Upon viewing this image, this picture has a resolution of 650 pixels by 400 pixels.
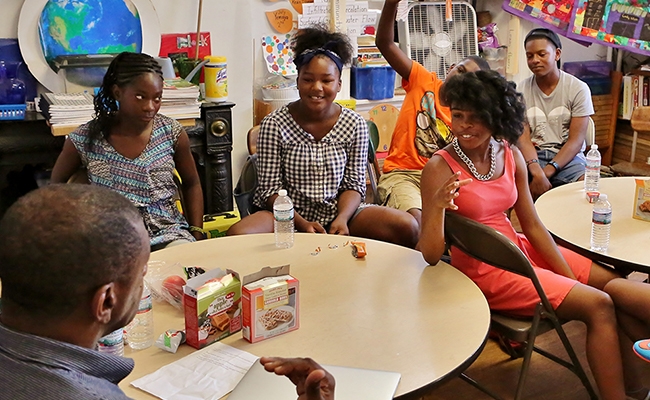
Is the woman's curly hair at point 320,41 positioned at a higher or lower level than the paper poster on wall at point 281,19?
lower

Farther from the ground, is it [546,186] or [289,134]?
[289,134]

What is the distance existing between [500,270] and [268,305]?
34.4 inches

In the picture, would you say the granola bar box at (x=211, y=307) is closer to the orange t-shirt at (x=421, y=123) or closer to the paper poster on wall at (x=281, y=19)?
the orange t-shirt at (x=421, y=123)

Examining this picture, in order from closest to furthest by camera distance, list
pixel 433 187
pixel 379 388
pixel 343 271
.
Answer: pixel 379 388 → pixel 343 271 → pixel 433 187

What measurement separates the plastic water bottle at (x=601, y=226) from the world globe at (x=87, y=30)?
2320 millimetres

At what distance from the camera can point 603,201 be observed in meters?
2.11

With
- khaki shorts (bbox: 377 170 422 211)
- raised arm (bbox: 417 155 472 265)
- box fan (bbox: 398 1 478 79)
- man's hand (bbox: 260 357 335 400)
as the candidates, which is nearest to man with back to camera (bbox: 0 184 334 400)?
man's hand (bbox: 260 357 335 400)

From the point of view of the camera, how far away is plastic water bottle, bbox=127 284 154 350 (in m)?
1.48

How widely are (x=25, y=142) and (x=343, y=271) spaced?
1965 millimetres

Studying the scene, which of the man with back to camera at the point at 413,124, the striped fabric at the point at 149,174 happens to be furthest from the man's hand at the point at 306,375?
the man with back to camera at the point at 413,124

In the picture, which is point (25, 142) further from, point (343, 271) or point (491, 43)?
point (491, 43)

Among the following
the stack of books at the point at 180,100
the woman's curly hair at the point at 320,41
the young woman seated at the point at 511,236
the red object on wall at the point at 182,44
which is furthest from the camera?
the red object on wall at the point at 182,44

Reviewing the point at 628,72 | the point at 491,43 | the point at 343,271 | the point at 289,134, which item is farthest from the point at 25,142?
the point at 628,72

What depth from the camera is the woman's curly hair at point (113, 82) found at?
8.00 feet
